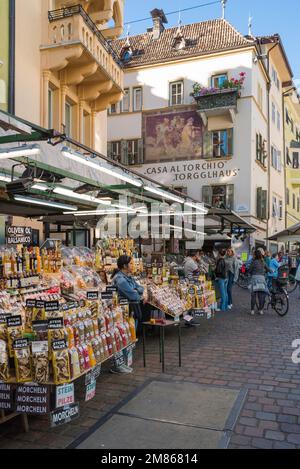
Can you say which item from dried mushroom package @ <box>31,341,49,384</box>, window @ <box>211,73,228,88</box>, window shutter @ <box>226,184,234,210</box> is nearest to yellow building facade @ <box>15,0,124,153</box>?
dried mushroom package @ <box>31,341,49,384</box>

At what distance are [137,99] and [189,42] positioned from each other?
4.50 meters

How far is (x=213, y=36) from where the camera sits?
1008 inches

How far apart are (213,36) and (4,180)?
73.8 feet

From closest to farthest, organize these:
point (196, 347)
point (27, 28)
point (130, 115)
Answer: point (196, 347) → point (27, 28) → point (130, 115)

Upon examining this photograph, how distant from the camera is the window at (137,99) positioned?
26203 millimetres

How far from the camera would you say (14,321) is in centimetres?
412

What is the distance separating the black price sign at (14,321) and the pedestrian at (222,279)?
28.1 ft

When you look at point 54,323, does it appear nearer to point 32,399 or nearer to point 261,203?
point 32,399

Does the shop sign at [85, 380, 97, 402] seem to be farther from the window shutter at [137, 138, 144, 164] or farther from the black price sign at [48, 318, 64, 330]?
the window shutter at [137, 138, 144, 164]

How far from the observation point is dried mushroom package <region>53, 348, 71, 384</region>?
3842mm

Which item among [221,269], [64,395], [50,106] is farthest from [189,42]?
[64,395]

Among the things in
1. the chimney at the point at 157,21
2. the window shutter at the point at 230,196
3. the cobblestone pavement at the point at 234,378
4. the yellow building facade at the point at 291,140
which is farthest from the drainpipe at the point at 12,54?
the yellow building facade at the point at 291,140
